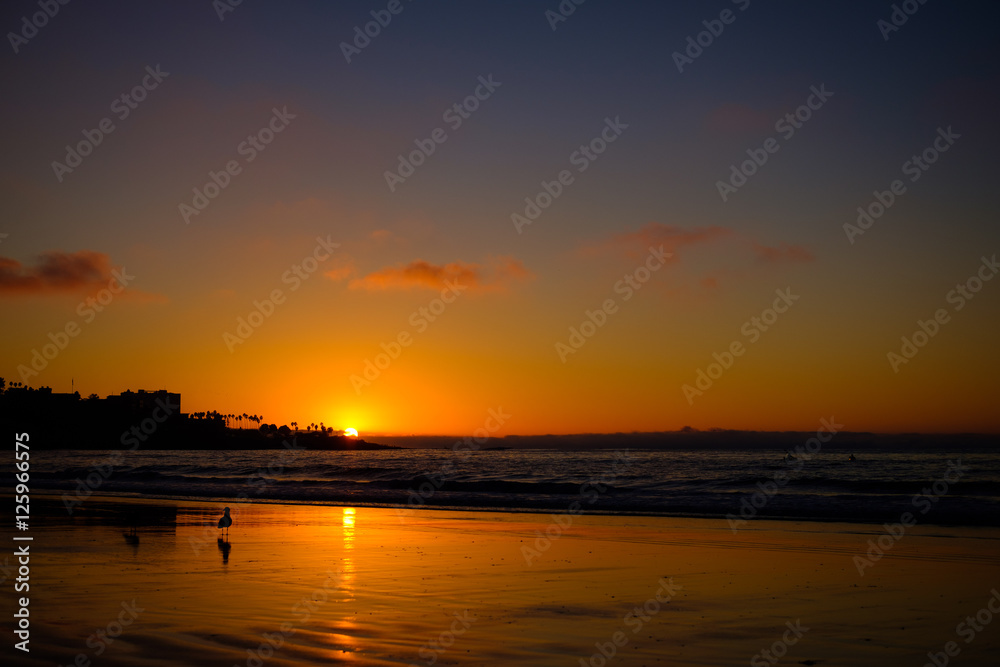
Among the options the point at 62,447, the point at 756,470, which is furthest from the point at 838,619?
the point at 62,447

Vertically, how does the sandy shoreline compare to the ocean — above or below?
below

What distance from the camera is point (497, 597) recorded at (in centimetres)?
1135

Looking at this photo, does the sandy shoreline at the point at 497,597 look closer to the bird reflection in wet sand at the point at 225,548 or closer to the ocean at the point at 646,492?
the bird reflection in wet sand at the point at 225,548

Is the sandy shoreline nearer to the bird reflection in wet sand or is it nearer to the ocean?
the bird reflection in wet sand

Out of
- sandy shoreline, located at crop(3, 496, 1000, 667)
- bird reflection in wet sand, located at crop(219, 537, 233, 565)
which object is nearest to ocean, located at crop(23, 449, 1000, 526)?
sandy shoreline, located at crop(3, 496, 1000, 667)

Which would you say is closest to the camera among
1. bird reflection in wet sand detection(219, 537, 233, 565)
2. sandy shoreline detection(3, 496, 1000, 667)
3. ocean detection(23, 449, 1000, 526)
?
sandy shoreline detection(3, 496, 1000, 667)

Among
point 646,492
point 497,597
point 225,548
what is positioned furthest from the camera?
point 646,492

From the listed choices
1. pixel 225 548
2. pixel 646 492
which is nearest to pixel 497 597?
pixel 225 548

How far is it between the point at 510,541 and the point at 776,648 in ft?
34.2

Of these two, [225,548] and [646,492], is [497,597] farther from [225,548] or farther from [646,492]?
[646,492]

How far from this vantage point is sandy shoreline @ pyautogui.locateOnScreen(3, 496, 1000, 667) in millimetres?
8297

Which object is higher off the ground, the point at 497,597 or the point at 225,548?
the point at 225,548

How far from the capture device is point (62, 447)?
490 ft

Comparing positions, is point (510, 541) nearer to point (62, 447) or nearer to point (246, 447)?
point (62, 447)
